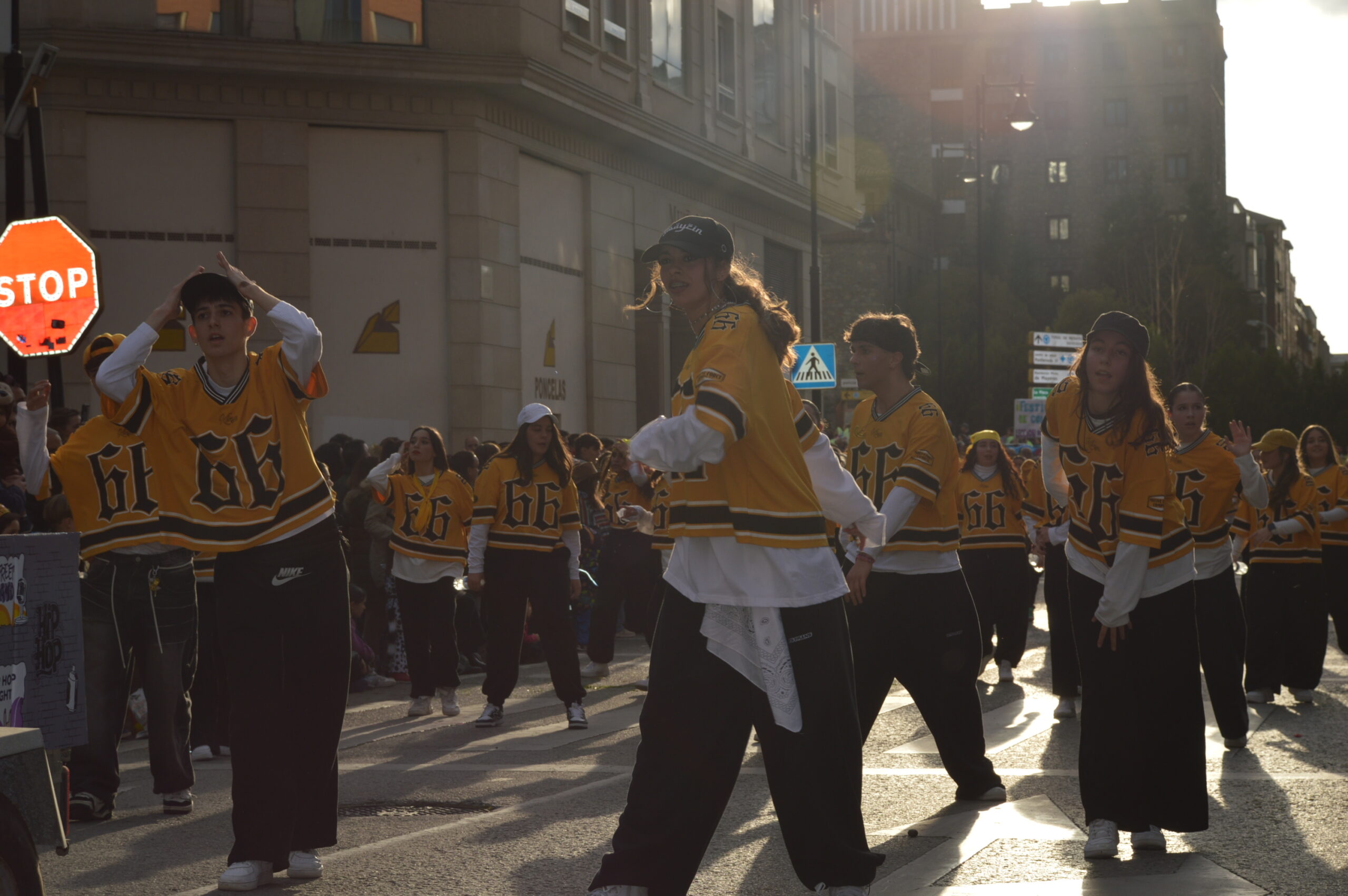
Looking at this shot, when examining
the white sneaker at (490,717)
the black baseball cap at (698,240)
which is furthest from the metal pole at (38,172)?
the black baseball cap at (698,240)

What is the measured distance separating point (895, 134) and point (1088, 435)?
9865cm

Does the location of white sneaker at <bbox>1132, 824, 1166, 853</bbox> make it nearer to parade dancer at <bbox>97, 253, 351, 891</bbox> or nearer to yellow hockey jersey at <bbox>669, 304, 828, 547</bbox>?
yellow hockey jersey at <bbox>669, 304, 828, 547</bbox>

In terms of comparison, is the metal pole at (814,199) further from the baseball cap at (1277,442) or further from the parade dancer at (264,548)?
the parade dancer at (264,548)

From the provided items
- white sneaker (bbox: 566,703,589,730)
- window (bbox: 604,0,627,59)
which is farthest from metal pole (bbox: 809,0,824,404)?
white sneaker (bbox: 566,703,589,730)

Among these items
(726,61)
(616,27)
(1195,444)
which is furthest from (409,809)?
(726,61)

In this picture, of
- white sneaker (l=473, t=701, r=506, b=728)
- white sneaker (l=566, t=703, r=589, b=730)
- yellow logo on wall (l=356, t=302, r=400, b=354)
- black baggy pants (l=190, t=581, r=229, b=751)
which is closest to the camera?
black baggy pants (l=190, t=581, r=229, b=751)

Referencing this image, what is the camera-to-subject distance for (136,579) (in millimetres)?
7852

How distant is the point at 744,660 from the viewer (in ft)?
15.1

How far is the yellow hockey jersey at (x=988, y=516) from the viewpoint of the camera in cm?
1316

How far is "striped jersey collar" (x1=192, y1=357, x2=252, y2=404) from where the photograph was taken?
602 cm

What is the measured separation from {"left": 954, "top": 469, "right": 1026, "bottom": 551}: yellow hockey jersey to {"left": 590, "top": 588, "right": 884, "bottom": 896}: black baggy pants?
8.67 meters

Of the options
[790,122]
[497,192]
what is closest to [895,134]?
[790,122]

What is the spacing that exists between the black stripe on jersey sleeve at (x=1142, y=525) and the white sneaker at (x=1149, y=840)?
116 centimetres

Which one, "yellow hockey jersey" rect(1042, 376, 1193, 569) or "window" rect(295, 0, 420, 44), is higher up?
"window" rect(295, 0, 420, 44)
